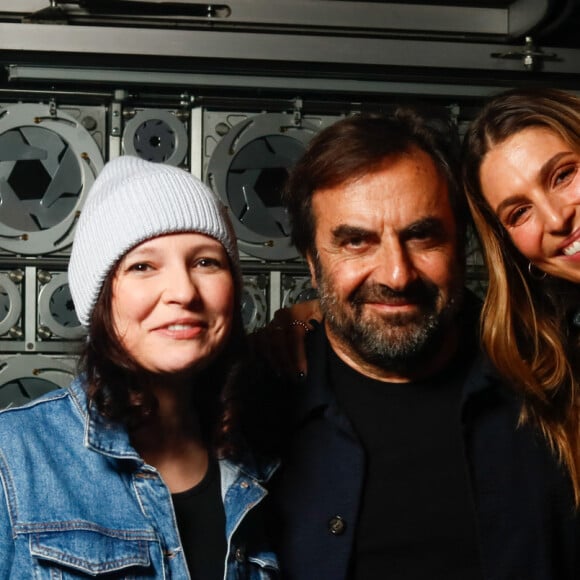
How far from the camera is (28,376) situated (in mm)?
2967

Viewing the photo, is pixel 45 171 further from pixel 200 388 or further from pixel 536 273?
pixel 536 273

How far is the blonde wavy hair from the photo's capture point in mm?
1728

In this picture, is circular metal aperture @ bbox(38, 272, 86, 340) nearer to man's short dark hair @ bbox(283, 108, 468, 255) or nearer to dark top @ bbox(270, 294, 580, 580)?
man's short dark hair @ bbox(283, 108, 468, 255)

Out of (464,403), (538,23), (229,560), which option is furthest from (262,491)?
(538,23)

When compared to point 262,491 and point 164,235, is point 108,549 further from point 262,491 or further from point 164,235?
point 164,235

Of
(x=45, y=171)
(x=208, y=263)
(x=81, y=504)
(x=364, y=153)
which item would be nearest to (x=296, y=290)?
(x=45, y=171)

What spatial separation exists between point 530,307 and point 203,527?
89 cm

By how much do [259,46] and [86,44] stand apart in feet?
1.82

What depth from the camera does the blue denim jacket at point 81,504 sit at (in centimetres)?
128

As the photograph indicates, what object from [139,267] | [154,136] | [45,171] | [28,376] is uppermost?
[154,136]

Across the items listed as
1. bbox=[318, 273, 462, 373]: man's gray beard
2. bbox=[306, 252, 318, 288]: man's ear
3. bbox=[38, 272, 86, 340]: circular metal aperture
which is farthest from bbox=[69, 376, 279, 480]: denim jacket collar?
bbox=[38, 272, 86, 340]: circular metal aperture

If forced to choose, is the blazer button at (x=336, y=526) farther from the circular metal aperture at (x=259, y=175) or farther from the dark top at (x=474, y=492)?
the circular metal aperture at (x=259, y=175)

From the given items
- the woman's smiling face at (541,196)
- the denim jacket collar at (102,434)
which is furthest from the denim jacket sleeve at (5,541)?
the woman's smiling face at (541,196)

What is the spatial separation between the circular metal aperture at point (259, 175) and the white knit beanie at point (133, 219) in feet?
5.08
